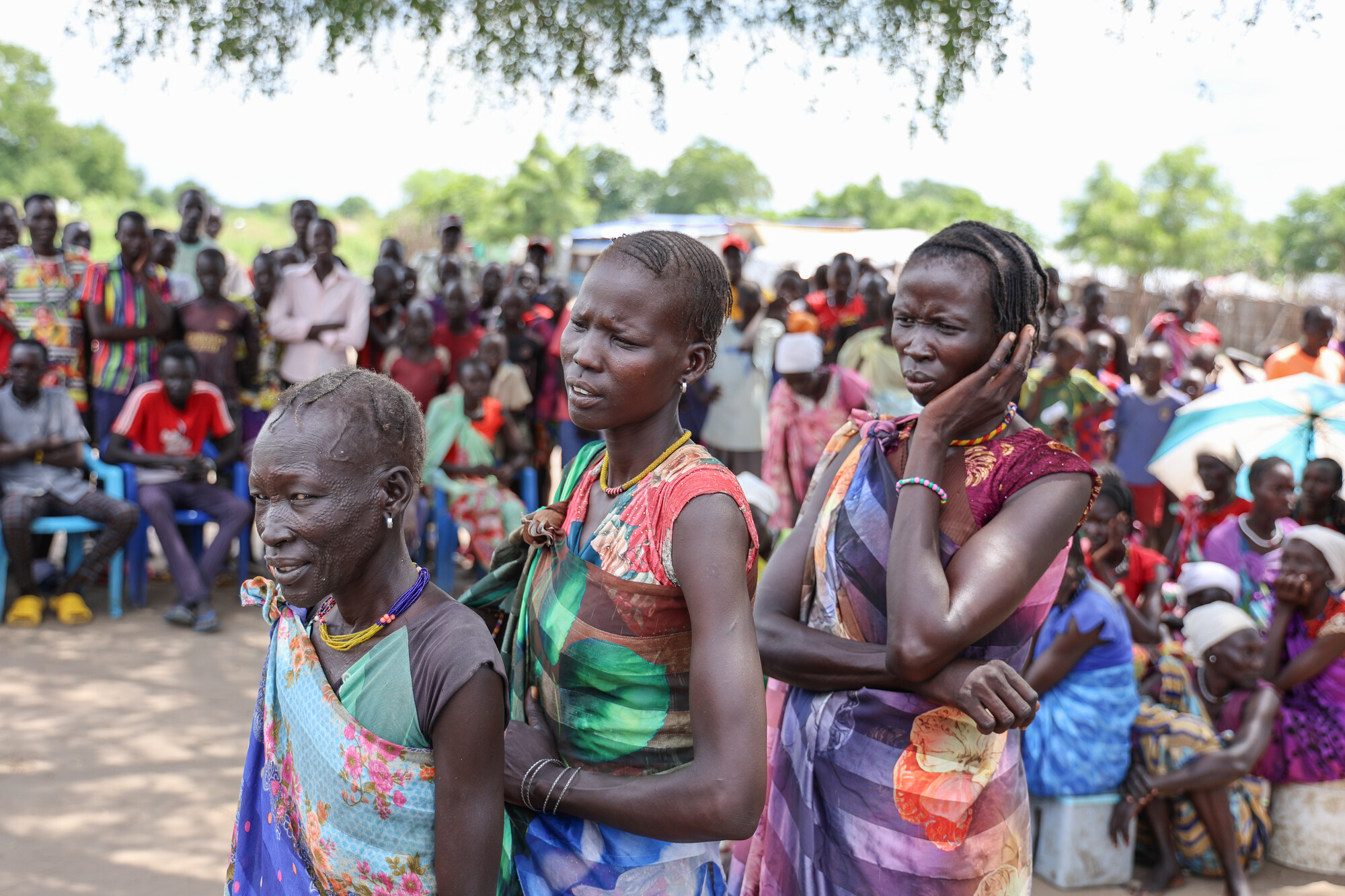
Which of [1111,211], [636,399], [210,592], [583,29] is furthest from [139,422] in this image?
[1111,211]

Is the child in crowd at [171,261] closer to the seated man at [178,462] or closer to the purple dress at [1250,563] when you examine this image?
the seated man at [178,462]

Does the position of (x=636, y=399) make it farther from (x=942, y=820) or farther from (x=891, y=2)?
(x=891, y=2)

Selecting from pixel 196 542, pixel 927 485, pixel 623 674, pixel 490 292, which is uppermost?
pixel 490 292

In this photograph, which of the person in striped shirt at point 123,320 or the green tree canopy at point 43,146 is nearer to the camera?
the person in striped shirt at point 123,320

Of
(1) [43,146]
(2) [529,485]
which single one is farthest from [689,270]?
(1) [43,146]

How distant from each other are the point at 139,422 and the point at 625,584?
18.8ft

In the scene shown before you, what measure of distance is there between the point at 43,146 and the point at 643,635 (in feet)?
194

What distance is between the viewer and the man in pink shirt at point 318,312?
6.84m

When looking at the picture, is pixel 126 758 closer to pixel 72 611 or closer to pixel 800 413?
pixel 72 611

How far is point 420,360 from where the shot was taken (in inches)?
276

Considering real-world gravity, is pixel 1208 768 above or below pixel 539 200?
below

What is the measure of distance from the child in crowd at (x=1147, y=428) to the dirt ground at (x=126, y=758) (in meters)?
3.84

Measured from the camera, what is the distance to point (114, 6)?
4191mm

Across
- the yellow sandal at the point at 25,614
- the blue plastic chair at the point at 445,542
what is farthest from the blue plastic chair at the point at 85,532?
the blue plastic chair at the point at 445,542
